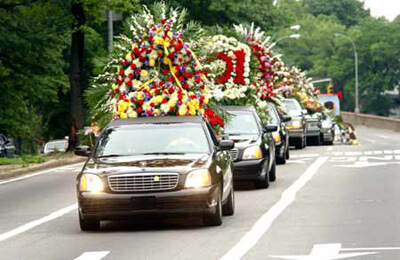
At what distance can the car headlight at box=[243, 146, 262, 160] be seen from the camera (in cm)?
2208

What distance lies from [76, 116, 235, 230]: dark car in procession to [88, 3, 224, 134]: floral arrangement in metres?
3.99

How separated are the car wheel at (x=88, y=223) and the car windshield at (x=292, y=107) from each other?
2810 cm

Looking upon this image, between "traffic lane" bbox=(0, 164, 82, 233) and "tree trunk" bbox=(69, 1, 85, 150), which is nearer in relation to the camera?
"traffic lane" bbox=(0, 164, 82, 233)

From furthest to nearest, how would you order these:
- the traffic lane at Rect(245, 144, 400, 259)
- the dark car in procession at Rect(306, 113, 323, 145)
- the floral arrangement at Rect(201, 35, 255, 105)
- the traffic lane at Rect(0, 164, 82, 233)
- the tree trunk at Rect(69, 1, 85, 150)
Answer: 1. the dark car in procession at Rect(306, 113, 323, 145)
2. the tree trunk at Rect(69, 1, 85, 150)
3. the floral arrangement at Rect(201, 35, 255, 105)
4. the traffic lane at Rect(0, 164, 82, 233)
5. the traffic lane at Rect(245, 144, 400, 259)

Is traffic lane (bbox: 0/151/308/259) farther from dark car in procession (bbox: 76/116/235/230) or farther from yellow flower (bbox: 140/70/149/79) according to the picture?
yellow flower (bbox: 140/70/149/79)

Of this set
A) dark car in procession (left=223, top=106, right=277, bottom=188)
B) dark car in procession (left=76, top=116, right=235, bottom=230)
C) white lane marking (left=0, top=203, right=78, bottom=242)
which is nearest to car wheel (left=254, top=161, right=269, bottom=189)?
dark car in procession (left=223, top=106, right=277, bottom=188)

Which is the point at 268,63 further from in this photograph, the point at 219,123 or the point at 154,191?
the point at 154,191

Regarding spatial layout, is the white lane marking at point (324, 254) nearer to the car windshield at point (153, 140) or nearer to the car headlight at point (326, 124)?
the car windshield at point (153, 140)

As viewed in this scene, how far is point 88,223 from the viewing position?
50.4 feet

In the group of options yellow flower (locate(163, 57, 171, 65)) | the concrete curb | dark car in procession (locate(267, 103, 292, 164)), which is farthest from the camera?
dark car in procession (locate(267, 103, 292, 164))

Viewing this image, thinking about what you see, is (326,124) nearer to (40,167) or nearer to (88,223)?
(40,167)

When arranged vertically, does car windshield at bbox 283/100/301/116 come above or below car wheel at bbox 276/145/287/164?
above

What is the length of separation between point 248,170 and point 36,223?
570 cm

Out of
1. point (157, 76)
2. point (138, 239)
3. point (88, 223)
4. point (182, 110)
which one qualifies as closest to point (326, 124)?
point (157, 76)
